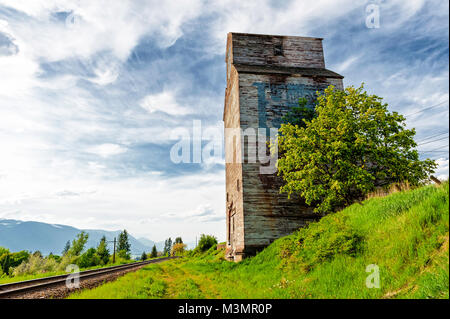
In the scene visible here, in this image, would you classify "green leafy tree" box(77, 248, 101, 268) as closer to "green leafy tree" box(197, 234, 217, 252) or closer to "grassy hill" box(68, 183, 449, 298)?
"green leafy tree" box(197, 234, 217, 252)

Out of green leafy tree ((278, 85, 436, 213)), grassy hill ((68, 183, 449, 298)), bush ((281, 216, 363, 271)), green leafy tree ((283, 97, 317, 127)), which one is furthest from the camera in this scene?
green leafy tree ((283, 97, 317, 127))

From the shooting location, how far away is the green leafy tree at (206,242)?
40216 mm

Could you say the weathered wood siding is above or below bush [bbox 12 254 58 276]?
above

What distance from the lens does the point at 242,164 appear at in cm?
1795

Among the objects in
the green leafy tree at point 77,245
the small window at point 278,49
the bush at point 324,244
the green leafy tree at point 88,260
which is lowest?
the green leafy tree at point 88,260

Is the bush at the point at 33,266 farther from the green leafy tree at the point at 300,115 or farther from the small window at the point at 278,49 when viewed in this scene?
the small window at the point at 278,49

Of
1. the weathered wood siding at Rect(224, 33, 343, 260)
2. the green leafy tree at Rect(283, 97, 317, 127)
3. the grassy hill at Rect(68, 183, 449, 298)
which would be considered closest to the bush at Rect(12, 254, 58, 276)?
the weathered wood siding at Rect(224, 33, 343, 260)

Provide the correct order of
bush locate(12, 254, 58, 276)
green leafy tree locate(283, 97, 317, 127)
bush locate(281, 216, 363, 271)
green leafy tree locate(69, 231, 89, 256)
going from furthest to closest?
1. green leafy tree locate(69, 231, 89, 256)
2. bush locate(12, 254, 58, 276)
3. green leafy tree locate(283, 97, 317, 127)
4. bush locate(281, 216, 363, 271)

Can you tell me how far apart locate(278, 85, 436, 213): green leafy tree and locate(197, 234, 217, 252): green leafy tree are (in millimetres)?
28782

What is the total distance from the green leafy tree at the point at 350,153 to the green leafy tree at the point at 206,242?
2878 cm

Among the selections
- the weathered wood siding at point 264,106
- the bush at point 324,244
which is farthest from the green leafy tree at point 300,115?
the bush at point 324,244

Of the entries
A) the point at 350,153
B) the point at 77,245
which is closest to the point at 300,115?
the point at 350,153

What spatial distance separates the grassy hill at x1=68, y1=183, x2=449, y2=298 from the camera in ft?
18.8
